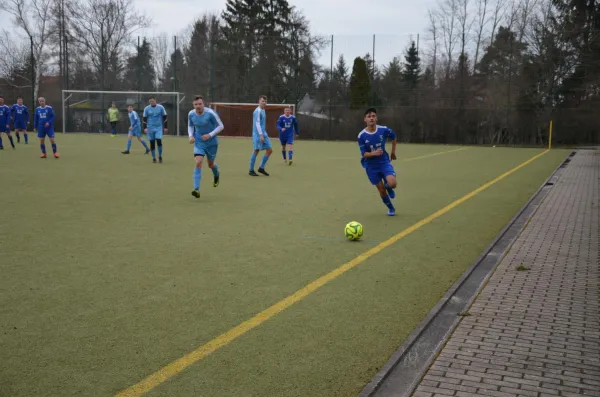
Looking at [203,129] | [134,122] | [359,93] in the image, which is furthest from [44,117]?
[359,93]

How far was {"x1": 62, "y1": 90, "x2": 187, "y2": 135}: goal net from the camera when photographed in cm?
4188

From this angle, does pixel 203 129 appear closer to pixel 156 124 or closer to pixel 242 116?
pixel 156 124

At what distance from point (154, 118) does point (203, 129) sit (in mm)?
8022

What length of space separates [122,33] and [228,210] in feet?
159

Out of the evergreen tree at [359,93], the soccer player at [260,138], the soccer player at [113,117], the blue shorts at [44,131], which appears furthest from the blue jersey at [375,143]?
the evergreen tree at [359,93]

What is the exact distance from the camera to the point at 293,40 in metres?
46.3

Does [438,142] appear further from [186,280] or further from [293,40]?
[186,280]

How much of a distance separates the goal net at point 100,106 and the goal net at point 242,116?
295cm

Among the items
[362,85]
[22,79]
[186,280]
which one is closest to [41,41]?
[22,79]

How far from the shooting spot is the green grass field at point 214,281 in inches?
145

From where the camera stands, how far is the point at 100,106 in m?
42.1

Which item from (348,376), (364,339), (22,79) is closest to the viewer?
(348,376)

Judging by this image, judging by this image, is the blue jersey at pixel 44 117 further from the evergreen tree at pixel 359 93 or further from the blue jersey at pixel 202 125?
the evergreen tree at pixel 359 93

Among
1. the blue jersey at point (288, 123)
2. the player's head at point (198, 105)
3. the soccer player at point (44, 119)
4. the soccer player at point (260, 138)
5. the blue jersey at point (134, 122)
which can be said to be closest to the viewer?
the player's head at point (198, 105)
